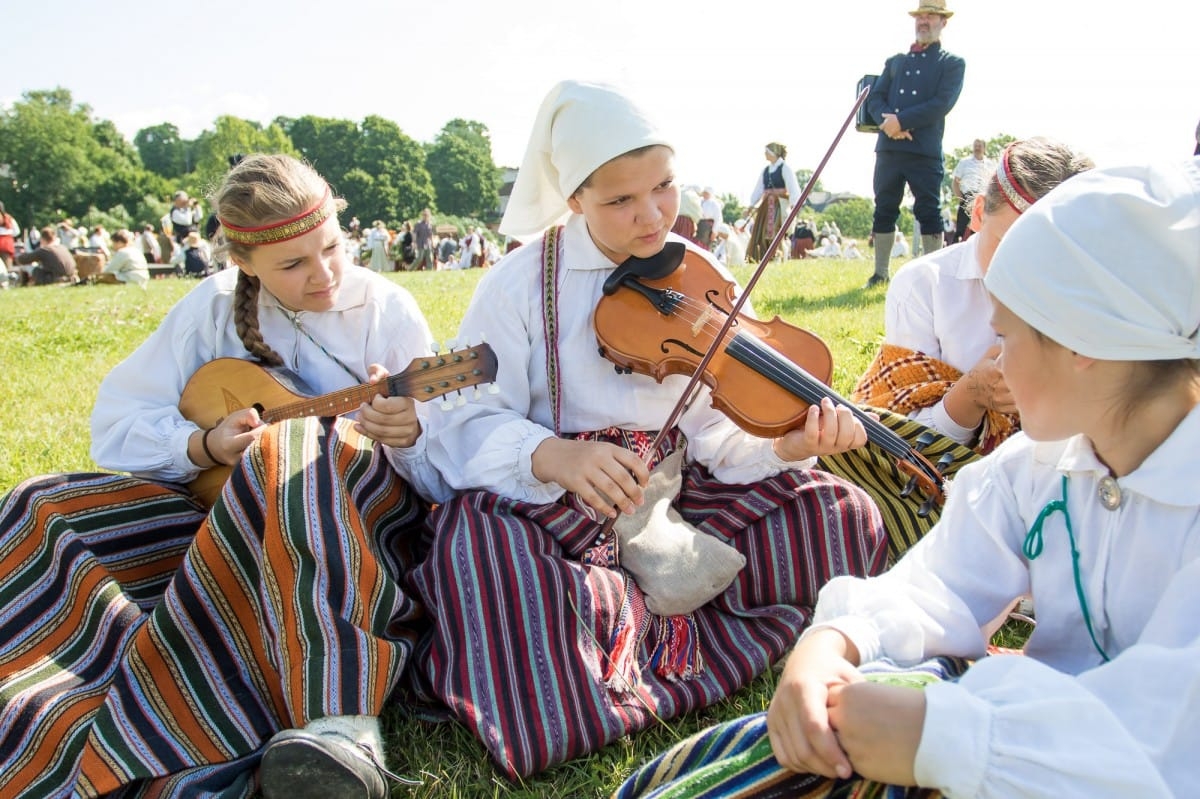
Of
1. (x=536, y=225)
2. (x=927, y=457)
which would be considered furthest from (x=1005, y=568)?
(x=536, y=225)

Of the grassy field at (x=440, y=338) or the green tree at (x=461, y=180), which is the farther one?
the green tree at (x=461, y=180)

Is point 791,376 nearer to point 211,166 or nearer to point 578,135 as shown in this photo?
point 578,135

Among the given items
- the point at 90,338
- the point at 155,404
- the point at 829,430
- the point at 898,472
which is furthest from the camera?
the point at 90,338

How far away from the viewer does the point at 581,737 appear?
1.96 m

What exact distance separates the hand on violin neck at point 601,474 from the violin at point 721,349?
0.32m

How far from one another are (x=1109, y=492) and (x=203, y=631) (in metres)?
1.78

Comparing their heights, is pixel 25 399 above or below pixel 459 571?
below

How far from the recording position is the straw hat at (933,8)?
7.01 m

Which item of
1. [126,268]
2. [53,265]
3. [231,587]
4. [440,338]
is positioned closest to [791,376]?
[231,587]

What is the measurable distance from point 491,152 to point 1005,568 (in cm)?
9199

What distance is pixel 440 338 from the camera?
7.14 meters

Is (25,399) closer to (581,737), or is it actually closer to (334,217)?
(334,217)

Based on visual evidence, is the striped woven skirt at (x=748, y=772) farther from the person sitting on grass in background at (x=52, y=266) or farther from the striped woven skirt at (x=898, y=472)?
the person sitting on grass in background at (x=52, y=266)

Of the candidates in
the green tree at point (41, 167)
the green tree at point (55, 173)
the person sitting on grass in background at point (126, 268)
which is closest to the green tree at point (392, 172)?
the green tree at point (55, 173)
